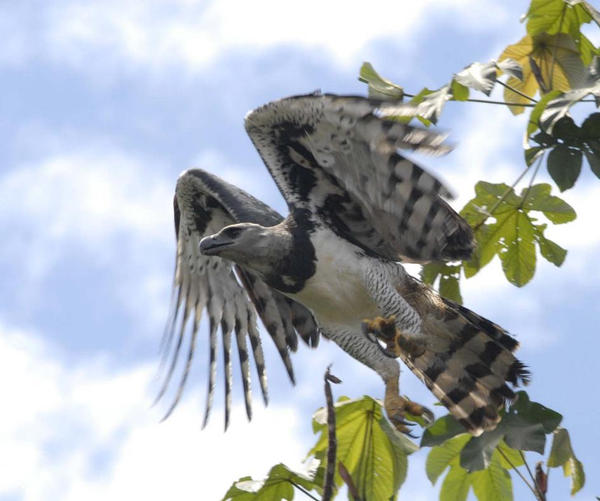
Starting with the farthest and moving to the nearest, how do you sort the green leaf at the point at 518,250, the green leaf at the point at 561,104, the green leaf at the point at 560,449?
the green leaf at the point at 518,250
the green leaf at the point at 560,449
the green leaf at the point at 561,104

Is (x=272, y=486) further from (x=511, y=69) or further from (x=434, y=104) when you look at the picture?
(x=511, y=69)

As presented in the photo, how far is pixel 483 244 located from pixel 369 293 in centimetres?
103

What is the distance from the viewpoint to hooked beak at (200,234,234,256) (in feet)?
21.2

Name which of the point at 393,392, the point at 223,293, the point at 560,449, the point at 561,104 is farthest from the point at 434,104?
the point at 223,293

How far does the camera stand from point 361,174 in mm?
5914

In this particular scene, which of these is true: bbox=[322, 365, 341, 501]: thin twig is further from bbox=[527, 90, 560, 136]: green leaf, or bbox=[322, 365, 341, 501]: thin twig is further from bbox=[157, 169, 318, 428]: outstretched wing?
bbox=[157, 169, 318, 428]: outstretched wing

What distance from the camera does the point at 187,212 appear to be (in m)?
7.89

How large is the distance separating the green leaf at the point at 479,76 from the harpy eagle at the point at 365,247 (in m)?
0.84

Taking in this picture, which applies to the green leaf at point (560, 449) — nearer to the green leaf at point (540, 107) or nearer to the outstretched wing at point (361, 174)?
the outstretched wing at point (361, 174)

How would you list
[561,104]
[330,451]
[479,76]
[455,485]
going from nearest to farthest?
[330,451]
[561,104]
[479,76]
[455,485]

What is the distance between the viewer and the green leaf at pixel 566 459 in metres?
4.89

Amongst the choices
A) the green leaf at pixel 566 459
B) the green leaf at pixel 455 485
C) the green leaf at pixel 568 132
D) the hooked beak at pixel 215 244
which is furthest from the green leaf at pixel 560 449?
the hooked beak at pixel 215 244

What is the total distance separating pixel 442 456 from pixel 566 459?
0.65 metres

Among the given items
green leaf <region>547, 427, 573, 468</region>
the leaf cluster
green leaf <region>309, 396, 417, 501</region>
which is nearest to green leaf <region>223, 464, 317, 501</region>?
the leaf cluster
